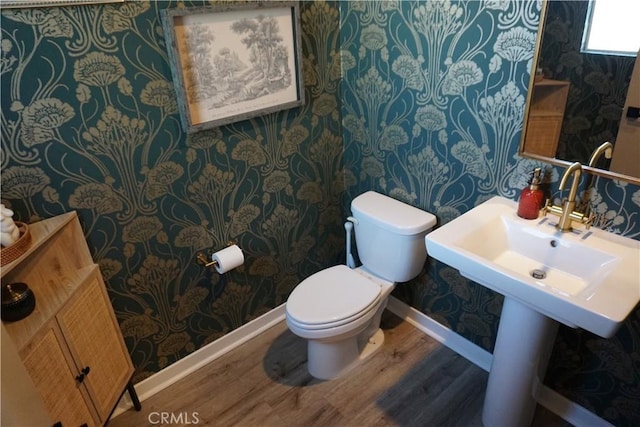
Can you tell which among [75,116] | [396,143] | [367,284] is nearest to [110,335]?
[75,116]

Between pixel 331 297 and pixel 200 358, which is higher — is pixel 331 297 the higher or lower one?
the higher one

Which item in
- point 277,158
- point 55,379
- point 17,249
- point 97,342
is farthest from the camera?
point 277,158

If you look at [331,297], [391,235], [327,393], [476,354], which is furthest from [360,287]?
[476,354]

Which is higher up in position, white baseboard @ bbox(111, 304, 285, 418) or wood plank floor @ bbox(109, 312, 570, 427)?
white baseboard @ bbox(111, 304, 285, 418)

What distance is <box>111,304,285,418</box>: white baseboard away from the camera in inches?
77.7

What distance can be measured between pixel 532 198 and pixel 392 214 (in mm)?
614

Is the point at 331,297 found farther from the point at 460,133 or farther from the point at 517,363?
the point at 460,133

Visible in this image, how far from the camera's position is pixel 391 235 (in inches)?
76.2

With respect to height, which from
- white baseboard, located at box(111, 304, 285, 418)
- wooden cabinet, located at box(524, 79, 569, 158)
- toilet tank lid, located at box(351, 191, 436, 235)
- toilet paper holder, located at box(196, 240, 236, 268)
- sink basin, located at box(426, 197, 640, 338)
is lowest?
white baseboard, located at box(111, 304, 285, 418)

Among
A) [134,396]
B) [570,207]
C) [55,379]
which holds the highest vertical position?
[570,207]

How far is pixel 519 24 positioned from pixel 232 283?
5.27ft

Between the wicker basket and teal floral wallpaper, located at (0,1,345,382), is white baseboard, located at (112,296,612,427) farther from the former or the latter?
the wicker basket

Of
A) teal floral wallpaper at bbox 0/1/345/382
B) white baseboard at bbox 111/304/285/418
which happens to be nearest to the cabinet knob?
teal floral wallpaper at bbox 0/1/345/382

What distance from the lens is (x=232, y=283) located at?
2111 millimetres
